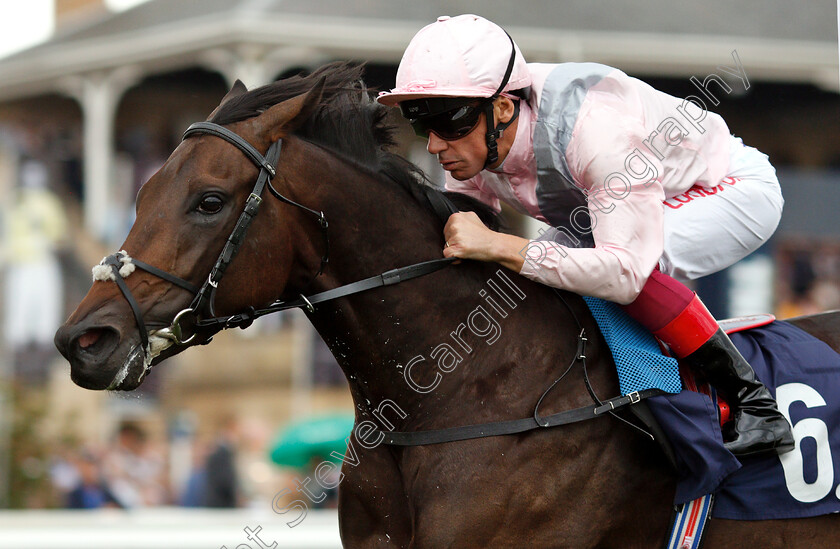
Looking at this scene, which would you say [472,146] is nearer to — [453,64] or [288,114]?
[453,64]

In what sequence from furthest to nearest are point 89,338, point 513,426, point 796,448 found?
point 796,448, point 513,426, point 89,338

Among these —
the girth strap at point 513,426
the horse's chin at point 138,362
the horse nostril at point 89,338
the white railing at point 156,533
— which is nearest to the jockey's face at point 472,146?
the girth strap at point 513,426

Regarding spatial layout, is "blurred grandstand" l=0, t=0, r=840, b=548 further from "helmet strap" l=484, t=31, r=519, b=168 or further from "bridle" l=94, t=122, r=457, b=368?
"helmet strap" l=484, t=31, r=519, b=168

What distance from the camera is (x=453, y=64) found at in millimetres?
2479

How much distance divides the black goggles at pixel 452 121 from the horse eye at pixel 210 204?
21.9 inches

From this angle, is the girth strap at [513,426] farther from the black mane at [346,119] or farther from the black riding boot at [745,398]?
the black mane at [346,119]

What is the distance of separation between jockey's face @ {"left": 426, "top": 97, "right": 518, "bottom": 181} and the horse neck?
0.16m

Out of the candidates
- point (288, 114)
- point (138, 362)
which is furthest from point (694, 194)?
point (138, 362)

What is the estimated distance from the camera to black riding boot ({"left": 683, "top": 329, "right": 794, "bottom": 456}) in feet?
8.51

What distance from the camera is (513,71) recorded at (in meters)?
2.56

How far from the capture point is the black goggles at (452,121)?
252 centimetres

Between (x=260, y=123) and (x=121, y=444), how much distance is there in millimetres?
5893

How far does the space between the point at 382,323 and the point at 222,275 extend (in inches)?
17.2

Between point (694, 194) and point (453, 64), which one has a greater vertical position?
point (453, 64)
